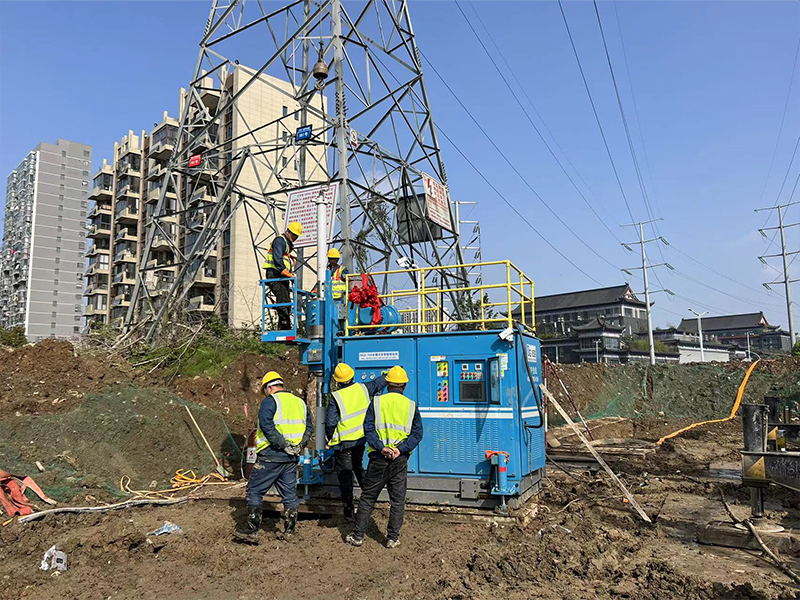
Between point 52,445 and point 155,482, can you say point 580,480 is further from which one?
point 52,445

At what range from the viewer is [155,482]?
32.8 ft

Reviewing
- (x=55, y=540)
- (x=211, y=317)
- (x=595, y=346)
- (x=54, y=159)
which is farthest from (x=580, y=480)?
(x=54, y=159)

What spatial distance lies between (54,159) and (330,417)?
111 meters

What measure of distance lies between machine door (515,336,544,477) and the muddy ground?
77 centimetres

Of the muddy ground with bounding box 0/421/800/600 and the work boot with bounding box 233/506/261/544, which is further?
the work boot with bounding box 233/506/261/544

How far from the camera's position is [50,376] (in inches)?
476

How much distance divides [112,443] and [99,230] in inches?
2478

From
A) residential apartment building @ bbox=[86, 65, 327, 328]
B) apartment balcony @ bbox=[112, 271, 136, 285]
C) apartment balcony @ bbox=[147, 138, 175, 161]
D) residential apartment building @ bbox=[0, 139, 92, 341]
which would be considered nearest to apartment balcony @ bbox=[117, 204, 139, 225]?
residential apartment building @ bbox=[86, 65, 327, 328]

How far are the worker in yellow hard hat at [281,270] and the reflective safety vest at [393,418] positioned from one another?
9.95 feet

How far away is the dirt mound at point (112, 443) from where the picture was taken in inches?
348

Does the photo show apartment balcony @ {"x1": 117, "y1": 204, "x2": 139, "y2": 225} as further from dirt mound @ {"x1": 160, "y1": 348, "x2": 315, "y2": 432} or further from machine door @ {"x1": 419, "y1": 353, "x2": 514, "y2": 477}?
machine door @ {"x1": 419, "y1": 353, "x2": 514, "y2": 477}

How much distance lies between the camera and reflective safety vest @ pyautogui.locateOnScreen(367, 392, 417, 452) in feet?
22.3

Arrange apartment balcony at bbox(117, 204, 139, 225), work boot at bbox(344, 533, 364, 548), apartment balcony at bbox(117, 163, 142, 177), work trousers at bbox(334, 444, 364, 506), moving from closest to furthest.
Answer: work boot at bbox(344, 533, 364, 548)
work trousers at bbox(334, 444, 364, 506)
apartment balcony at bbox(117, 204, 139, 225)
apartment balcony at bbox(117, 163, 142, 177)

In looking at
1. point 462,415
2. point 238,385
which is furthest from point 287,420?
point 238,385
